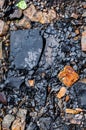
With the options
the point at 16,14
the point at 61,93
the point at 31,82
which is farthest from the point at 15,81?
the point at 16,14

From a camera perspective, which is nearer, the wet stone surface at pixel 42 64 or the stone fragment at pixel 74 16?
the wet stone surface at pixel 42 64

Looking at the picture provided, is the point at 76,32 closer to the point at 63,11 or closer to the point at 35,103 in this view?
the point at 63,11

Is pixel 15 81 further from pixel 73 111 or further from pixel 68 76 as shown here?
pixel 73 111

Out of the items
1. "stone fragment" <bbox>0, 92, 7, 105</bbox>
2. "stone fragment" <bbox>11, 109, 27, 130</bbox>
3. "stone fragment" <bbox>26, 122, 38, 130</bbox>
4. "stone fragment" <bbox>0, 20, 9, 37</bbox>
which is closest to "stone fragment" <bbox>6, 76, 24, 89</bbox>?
"stone fragment" <bbox>0, 92, 7, 105</bbox>

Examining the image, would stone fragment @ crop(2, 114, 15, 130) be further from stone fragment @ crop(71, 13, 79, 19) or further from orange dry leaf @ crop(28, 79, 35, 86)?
stone fragment @ crop(71, 13, 79, 19)

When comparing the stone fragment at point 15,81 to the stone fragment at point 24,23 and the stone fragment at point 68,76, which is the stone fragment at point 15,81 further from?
the stone fragment at point 24,23

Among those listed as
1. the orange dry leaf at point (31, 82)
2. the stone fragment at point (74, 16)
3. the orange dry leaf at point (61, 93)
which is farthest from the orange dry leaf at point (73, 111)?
the stone fragment at point (74, 16)
